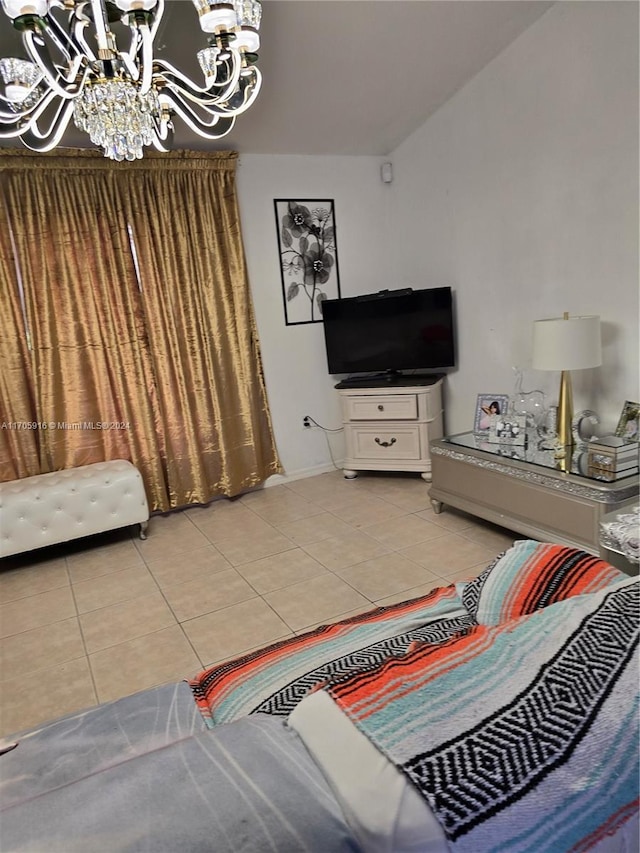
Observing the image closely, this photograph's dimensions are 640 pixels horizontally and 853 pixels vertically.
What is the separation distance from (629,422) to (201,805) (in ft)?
9.01

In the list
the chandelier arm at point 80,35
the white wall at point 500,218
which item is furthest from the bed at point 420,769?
the white wall at point 500,218

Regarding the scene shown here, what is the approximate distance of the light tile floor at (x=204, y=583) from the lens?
2357 mm

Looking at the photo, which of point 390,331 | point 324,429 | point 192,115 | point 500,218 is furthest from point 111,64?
point 324,429

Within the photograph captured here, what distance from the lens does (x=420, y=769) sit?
0.65 meters

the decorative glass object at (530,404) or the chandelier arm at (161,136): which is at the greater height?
the chandelier arm at (161,136)

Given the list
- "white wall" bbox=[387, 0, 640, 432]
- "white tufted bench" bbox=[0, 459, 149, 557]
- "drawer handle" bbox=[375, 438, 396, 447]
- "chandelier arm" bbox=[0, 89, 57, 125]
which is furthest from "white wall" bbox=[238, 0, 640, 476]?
"chandelier arm" bbox=[0, 89, 57, 125]

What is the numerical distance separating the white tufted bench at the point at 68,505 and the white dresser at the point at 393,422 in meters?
1.63

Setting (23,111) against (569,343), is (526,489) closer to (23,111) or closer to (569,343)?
(569,343)

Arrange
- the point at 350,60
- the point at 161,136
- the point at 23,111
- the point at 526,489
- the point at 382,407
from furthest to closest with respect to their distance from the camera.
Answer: the point at 382,407
the point at 350,60
the point at 526,489
the point at 161,136
the point at 23,111

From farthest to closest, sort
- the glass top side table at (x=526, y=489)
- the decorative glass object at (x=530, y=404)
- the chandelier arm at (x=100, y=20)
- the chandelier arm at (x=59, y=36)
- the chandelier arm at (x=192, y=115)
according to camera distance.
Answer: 1. the decorative glass object at (x=530, y=404)
2. the glass top side table at (x=526, y=489)
3. the chandelier arm at (x=192, y=115)
4. the chandelier arm at (x=59, y=36)
5. the chandelier arm at (x=100, y=20)

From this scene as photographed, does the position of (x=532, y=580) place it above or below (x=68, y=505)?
above

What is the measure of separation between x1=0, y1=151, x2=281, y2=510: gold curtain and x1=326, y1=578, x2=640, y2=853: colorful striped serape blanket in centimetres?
331

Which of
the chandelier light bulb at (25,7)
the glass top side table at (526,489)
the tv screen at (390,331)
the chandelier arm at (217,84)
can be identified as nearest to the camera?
the chandelier light bulb at (25,7)

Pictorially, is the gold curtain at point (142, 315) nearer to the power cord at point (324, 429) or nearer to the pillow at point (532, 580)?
the power cord at point (324, 429)
